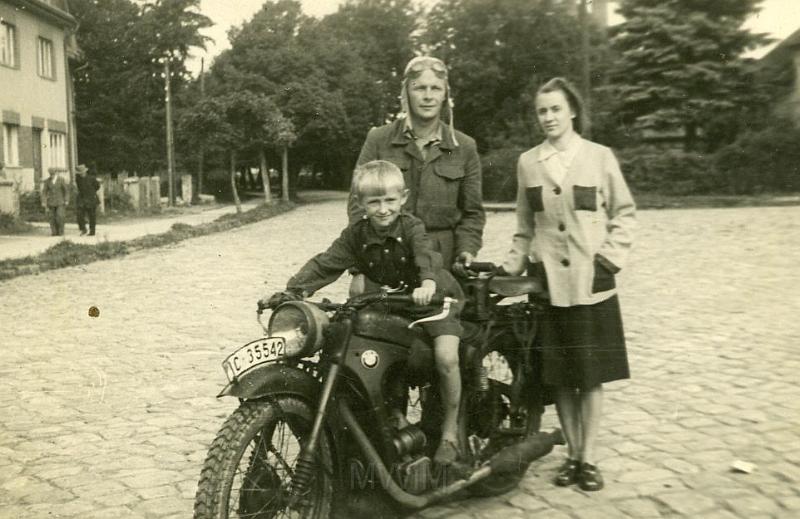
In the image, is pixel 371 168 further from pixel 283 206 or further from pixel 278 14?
pixel 278 14

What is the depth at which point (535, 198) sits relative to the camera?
430 cm

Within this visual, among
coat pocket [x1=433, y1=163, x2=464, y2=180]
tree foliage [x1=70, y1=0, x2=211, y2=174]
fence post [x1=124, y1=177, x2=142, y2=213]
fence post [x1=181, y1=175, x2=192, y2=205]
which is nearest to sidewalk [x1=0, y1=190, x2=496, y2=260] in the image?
fence post [x1=124, y1=177, x2=142, y2=213]

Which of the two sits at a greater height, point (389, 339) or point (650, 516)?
point (389, 339)

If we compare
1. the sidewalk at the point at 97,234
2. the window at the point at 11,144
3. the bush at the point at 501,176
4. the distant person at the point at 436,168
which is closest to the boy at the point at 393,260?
the distant person at the point at 436,168

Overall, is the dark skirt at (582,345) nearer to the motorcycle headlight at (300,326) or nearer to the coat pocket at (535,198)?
the coat pocket at (535,198)

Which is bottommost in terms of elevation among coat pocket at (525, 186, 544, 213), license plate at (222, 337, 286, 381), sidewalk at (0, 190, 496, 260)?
sidewalk at (0, 190, 496, 260)

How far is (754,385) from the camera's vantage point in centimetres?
603

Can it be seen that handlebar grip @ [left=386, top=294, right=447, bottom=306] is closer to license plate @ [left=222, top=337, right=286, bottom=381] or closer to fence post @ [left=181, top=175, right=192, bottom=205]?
license plate @ [left=222, top=337, right=286, bottom=381]

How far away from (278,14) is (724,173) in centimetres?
1865

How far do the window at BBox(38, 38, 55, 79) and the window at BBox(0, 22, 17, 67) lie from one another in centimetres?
212

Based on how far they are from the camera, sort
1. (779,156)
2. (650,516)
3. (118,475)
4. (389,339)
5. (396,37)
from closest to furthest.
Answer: (389,339) → (650,516) → (118,475) → (779,156) → (396,37)

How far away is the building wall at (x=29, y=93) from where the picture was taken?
2622cm

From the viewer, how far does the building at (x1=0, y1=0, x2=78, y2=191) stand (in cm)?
2620

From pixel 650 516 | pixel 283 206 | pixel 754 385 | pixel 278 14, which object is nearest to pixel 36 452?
pixel 650 516
